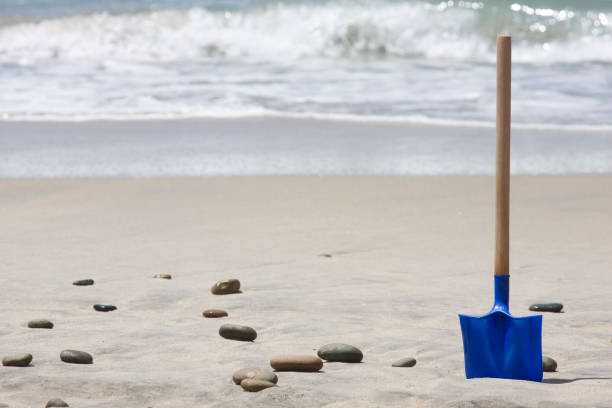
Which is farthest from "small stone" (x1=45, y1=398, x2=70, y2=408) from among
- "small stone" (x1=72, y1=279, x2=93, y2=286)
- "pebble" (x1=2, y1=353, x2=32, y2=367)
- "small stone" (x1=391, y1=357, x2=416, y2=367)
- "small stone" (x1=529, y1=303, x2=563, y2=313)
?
"small stone" (x1=529, y1=303, x2=563, y2=313)

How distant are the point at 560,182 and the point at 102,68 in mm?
7803

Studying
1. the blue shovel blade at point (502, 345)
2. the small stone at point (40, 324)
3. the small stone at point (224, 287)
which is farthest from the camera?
the small stone at point (224, 287)

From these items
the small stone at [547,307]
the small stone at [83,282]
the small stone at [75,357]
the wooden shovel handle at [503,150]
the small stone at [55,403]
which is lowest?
the small stone at [547,307]

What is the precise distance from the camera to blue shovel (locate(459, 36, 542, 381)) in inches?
96.6

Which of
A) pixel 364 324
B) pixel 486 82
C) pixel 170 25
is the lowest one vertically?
pixel 364 324

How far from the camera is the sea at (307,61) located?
8312mm

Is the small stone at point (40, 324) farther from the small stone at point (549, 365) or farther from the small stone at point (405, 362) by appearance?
the small stone at point (549, 365)

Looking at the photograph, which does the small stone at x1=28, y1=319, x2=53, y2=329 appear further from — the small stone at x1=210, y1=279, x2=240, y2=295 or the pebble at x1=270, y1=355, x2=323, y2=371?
the pebble at x1=270, y1=355, x2=323, y2=371

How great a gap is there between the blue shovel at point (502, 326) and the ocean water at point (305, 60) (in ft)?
16.8

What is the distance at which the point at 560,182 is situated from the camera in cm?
536

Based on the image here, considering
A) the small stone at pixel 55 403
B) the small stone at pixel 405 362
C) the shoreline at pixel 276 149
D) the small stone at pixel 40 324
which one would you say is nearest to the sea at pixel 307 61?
the shoreline at pixel 276 149

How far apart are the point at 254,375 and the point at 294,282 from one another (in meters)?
1.24

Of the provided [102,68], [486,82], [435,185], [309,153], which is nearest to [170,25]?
[102,68]

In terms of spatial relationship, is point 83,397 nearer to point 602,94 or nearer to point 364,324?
point 364,324
